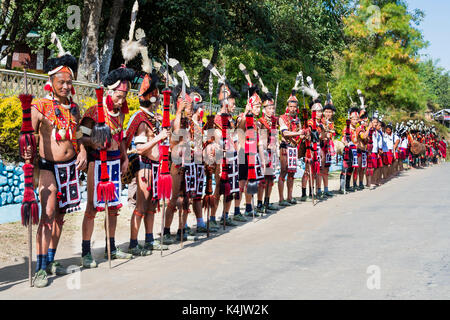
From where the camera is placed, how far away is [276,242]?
7859 mm

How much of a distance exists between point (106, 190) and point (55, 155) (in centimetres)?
66

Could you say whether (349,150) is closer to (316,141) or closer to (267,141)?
(316,141)

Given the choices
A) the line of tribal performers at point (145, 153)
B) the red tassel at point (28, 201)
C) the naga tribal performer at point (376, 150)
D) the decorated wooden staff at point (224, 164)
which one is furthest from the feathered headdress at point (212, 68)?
the naga tribal performer at point (376, 150)

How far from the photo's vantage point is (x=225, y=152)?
8703mm

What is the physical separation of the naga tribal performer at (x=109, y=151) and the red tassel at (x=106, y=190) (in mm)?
135

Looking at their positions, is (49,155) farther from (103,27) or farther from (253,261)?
(103,27)

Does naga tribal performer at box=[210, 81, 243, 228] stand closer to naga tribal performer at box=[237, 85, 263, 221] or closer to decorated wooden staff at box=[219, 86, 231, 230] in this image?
decorated wooden staff at box=[219, 86, 231, 230]


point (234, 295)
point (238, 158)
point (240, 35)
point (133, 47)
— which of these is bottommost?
point (234, 295)

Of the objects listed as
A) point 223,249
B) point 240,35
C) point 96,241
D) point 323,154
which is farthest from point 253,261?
point 240,35

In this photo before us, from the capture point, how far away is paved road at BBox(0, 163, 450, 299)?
17.3 ft

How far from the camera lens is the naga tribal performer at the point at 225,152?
8.62 metres

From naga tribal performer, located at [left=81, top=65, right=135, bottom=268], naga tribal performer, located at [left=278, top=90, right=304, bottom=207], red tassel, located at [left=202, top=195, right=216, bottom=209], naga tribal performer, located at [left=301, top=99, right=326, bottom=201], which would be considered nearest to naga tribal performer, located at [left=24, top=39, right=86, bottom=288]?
naga tribal performer, located at [left=81, top=65, right=135, bottom=268]

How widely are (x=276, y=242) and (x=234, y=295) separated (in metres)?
2.78

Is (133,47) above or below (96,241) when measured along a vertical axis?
above
